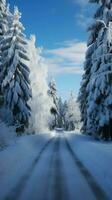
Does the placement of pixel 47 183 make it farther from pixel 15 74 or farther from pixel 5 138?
pixel 15 74

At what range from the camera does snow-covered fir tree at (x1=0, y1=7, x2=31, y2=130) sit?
37.4 metres

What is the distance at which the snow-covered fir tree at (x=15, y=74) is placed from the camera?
123ft

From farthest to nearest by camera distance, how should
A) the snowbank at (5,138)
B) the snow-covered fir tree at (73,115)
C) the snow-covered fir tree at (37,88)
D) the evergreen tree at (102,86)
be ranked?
the snow-covered fir tree at (73,115) < the snow-covered fir tree at (37,88) < the evergreen tree at (102,86) < the snowbank at (5,138)

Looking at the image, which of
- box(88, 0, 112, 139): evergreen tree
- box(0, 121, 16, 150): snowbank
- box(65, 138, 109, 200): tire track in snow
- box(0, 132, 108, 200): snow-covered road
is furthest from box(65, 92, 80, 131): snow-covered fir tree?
box(65, 138, 109, 200): tire track in snow

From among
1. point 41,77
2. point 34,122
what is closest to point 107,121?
point 34,122

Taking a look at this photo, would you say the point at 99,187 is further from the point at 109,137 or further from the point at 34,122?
the point at 34,122

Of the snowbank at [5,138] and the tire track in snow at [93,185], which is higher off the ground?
the snowbank at [5,138]

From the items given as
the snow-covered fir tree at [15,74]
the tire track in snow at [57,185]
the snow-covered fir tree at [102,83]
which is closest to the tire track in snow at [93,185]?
the tire track in snow at [57,185]

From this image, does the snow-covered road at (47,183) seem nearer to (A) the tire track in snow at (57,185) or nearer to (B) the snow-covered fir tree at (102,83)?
(A) the tire track in snow at (57,185)

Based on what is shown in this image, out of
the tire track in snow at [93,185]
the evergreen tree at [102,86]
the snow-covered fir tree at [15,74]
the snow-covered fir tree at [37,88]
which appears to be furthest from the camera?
the snow-covered fir tree at [37,88]

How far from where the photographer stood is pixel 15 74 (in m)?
38.4

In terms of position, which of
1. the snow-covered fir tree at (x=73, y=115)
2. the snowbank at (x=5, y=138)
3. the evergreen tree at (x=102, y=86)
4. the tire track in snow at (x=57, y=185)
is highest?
the snow-covered fir tree at (x=73, y=115)

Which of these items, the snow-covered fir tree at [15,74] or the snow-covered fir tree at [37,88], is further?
the snow-covered fir tree at [37,88]

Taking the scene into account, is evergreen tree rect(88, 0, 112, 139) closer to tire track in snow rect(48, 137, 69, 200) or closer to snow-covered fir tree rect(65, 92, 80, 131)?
tire track in snow rect(48, 137, 69, 200)
